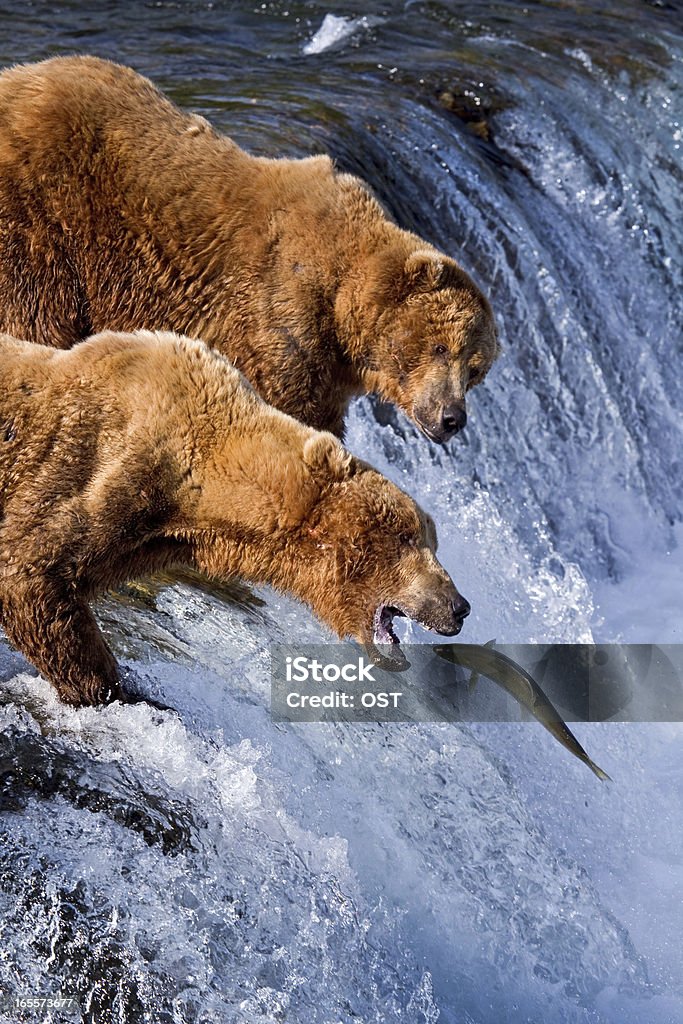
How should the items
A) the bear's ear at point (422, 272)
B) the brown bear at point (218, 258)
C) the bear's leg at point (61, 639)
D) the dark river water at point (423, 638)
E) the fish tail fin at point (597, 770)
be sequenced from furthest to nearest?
the bear's ear at point (422, 272) < the brown bear at point (218, 258) < the fish tail fin at point (597, 770) < the bear's leg at point (61, 639) < the dark river water at point (423, 638)

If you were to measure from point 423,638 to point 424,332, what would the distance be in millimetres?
1568

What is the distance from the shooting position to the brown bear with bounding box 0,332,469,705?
178 inches

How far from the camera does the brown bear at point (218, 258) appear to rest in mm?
5656

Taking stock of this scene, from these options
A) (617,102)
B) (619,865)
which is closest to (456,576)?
(619,865)

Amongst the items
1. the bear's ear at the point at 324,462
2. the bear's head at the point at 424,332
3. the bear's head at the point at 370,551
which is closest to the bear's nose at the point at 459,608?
the bear's head at the point at 370,551

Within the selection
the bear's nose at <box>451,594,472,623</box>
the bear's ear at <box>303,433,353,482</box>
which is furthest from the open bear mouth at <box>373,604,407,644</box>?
the bear's ear at <box>303,433,353,482</box>

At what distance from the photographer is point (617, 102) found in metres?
12.0

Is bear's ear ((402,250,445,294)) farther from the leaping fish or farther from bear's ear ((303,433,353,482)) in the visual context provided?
bear's ear ((303,433,353,482))

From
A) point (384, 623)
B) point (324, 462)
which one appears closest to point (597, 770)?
point (384, 623)

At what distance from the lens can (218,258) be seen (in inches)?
233

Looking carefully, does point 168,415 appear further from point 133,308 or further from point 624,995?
point 624,995

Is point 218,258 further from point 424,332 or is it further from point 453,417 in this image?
point 453,417

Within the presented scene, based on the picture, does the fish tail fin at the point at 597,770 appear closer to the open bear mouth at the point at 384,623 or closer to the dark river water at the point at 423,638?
the dark river water at the point at 423,638

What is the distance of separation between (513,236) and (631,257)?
5.05 ft
